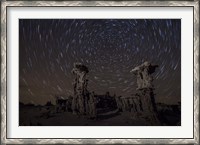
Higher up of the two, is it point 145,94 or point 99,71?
point 99,71

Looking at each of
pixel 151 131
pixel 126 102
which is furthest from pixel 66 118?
pixel 151 131

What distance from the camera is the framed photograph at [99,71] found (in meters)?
2.96

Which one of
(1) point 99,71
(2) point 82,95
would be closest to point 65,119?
(2) point 82,95

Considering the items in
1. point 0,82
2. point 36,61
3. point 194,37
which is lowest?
point 0,82

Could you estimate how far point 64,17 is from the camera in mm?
3000

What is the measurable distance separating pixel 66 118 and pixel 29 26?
1.32m

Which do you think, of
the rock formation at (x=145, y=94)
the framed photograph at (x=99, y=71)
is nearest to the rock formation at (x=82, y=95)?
the framed photograph at (x=99, y=71)

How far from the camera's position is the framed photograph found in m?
2.96

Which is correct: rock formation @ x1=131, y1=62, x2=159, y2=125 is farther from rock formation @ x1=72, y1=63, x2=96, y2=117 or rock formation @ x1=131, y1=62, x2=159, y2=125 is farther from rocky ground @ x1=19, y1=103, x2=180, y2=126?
rock formation @ x1=72, y1=63, x2=96, y2=117

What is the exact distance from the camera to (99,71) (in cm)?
301

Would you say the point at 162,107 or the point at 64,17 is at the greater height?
the point at 64,17

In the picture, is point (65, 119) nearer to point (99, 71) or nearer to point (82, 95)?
point (82, 95)

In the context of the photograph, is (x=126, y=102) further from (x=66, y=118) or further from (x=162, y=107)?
(x=66, y=118)

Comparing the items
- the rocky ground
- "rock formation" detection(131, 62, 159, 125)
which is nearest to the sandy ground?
the rocky ground
